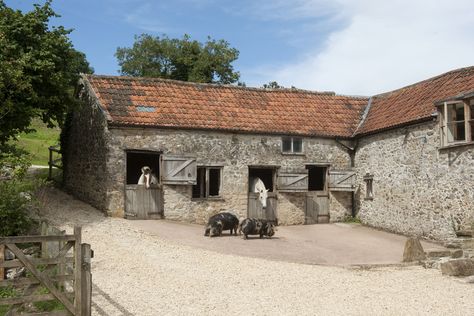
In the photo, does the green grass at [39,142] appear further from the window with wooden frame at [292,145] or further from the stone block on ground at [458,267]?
the stone block on ground at [458,267]

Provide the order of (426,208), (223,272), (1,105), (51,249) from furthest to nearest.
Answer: (426,208), (1,105), (223,272), (51,249)

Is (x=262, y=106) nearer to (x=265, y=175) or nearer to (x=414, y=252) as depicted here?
(x=265, y=175)

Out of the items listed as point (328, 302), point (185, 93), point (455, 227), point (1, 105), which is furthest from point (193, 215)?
point (328, 302)

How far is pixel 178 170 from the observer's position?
68.0 ft

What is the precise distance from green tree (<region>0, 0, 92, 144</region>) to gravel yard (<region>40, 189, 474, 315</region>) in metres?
4.89

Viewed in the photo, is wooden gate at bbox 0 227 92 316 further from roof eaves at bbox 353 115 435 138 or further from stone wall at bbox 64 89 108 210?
roof eaves at bbox 353 115 435 138

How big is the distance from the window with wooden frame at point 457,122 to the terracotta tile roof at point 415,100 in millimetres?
629

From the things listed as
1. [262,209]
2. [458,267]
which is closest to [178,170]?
[262,209]

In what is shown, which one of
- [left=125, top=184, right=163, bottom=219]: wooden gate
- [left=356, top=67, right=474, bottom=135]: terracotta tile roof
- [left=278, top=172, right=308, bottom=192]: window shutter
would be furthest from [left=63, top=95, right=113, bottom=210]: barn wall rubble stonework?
[left=356, top=67, right=474, bottom=135]: terracotta tile roof

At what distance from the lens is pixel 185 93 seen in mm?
23266

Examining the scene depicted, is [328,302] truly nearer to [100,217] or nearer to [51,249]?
[51,249]

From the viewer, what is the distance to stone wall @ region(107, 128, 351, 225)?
2027cm

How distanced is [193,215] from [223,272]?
8.35 meters

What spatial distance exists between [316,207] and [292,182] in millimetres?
1742
